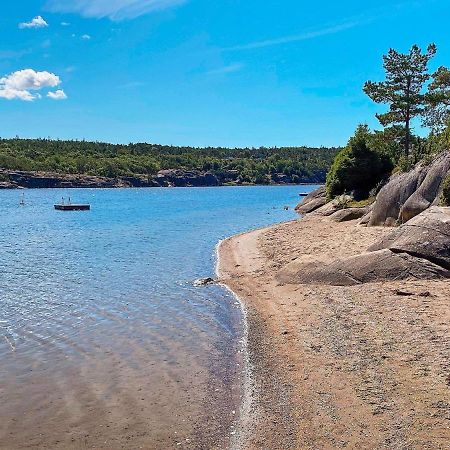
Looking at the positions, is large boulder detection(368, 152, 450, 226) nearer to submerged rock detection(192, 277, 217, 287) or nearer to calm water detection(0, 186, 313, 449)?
calm water detection(0, 186, 313, 449)

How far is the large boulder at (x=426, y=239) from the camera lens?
17734 mm

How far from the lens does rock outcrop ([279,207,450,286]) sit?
1750 cm

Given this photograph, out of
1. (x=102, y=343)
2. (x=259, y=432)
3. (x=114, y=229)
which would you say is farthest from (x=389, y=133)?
(x=259, y=432)

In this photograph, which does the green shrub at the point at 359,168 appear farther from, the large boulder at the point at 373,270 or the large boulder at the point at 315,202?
the large boulder at the point at 373,270

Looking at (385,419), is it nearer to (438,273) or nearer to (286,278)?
(438,273)

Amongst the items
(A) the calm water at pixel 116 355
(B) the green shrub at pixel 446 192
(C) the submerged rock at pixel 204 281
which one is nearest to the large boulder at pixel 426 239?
(A) the calm water at pixel 116 355

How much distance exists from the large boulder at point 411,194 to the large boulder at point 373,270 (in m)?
12.6

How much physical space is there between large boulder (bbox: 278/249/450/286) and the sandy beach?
46cm

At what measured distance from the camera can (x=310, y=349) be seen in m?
12.7

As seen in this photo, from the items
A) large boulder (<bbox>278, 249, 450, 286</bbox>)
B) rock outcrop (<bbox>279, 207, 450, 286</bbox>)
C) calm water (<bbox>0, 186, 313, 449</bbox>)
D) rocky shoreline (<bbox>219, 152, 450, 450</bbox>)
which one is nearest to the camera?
rocky shoreline (<bbox>219, 152, 450, 450</bbox>)

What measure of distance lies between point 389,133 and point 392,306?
46.0m

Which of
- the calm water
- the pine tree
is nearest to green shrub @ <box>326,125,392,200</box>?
the pine tree

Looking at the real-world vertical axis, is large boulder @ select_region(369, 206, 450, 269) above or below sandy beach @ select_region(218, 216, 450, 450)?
above

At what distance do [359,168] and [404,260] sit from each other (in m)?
40.3
